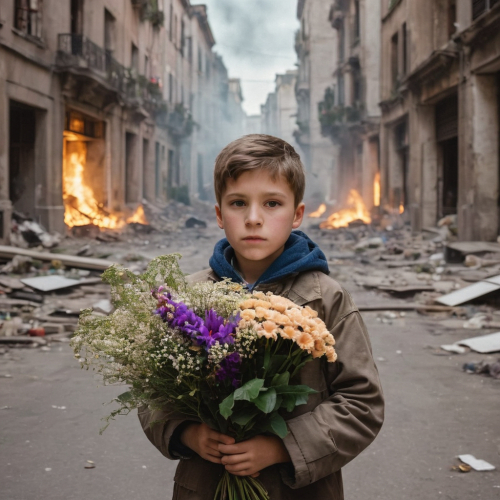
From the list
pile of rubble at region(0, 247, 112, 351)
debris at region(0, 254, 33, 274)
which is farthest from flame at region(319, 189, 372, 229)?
debris at region(0, 254, 33, 274)

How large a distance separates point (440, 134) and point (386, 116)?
5265 millimetres

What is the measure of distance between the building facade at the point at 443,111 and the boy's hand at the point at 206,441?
41.4 feet

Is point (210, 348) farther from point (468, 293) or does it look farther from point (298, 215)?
point (468, 293)

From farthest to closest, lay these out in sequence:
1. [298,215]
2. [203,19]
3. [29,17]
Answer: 1. [203,19]
2. [29,17]
3. [298,215]

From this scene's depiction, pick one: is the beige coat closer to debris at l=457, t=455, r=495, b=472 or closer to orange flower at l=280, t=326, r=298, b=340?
orange flower at l=280, t=326, r=298, b=340

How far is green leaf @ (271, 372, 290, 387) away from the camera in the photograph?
1.41 metres

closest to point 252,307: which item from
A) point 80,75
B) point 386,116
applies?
point 80,75

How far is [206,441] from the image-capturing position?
1.51 meters

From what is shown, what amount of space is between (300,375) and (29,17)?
1640 cm

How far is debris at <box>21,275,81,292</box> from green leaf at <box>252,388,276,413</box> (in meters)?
8.25

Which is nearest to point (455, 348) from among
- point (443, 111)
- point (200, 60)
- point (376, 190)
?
point (443, 111)

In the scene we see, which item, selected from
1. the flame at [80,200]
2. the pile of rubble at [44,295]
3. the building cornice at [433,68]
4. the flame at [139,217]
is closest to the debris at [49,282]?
the pile of rubble at [44,295]

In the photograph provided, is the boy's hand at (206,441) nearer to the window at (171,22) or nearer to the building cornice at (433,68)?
→ the building cornice at (433,68)

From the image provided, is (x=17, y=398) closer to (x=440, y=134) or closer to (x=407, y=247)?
(x=407, y=247)
